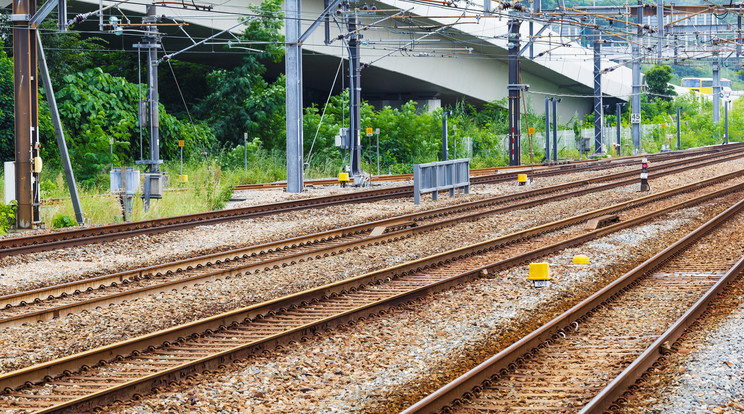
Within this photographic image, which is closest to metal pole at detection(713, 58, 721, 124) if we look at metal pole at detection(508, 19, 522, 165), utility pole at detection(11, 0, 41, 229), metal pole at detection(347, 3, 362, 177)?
metal pole at detection(508, 19, 522, 165)

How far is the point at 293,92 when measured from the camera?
89.7 feet

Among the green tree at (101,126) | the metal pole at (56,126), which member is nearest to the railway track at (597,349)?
the metal pole at (56,126)

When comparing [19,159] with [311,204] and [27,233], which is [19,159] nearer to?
[27,233]

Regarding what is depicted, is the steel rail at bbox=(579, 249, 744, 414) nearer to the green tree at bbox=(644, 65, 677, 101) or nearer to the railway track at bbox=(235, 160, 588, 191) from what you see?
the railway track at bbox=(235, 160, 588, 191)

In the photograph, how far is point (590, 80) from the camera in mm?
66062

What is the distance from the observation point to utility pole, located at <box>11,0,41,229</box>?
749 inches

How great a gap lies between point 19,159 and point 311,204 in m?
7.63

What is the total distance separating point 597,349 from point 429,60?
44803mm

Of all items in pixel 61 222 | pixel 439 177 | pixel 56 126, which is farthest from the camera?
pixel 439 177

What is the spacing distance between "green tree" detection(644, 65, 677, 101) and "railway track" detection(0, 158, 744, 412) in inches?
2675

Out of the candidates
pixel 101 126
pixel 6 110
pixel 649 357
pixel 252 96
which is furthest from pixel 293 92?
pixel 649 357

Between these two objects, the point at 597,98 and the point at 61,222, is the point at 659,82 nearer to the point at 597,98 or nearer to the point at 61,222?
the point at 597,98

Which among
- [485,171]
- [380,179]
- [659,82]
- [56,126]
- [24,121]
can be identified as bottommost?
[380,179]

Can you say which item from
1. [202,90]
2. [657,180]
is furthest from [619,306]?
[202,90]
